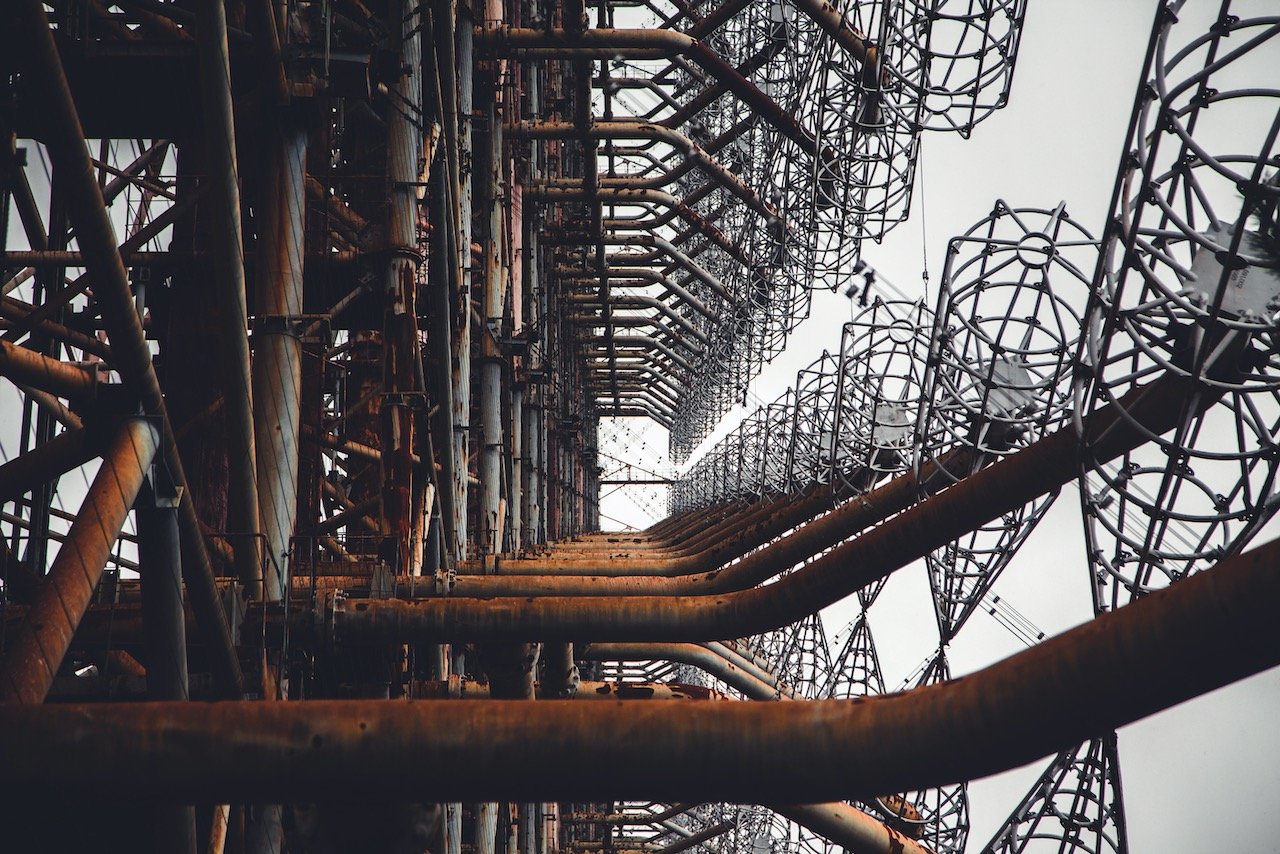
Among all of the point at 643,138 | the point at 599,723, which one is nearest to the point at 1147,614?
the point at 599,723

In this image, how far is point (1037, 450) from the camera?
6617 mm

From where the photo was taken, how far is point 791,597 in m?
8.84

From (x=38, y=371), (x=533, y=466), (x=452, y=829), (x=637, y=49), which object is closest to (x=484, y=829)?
(x=452, y=829)

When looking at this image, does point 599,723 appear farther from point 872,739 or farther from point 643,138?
point 643,138

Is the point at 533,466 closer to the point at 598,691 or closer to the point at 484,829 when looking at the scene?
the point at 484,829

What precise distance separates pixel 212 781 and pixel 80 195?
2.22m

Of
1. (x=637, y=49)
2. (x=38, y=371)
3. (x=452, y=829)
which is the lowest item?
(x=452, y=829)

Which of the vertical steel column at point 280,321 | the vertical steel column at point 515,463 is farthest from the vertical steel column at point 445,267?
the vertical steel column at point 515,463

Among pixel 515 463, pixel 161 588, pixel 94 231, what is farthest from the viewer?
pixel 515 463

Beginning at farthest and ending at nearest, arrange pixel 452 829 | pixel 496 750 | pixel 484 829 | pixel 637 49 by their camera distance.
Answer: pixel 637 49 → pixel 484 829 → pixel 452 829 → pixel 496 750

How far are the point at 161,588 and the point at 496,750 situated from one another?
209 centimetres

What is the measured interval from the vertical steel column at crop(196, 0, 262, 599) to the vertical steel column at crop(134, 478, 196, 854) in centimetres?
138

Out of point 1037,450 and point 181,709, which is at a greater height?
point 1037,450

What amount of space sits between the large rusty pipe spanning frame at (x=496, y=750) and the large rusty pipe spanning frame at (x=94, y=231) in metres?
1.56
